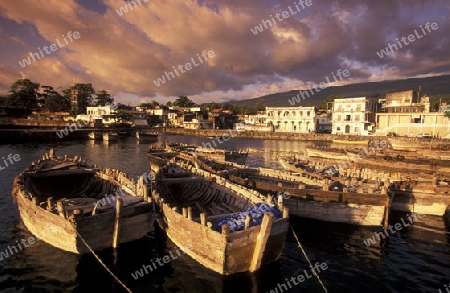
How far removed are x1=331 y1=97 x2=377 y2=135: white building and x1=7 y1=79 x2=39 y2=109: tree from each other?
12999cm

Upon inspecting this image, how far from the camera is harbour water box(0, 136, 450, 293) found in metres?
12.5

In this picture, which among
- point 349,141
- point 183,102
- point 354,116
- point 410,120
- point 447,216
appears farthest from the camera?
point 183,102

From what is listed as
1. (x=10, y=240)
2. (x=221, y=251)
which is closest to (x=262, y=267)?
(x=221, y=251)

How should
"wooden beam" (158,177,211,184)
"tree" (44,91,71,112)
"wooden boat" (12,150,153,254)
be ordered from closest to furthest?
1. "wooden boat" (12,150,153,254)
2. "wooden beam" (158,177,211,184)
3. "tree" (44,91,71,112)

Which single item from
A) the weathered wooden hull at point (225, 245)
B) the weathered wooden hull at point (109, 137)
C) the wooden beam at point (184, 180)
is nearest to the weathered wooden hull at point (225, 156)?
the wooden beam at point (184, 180)

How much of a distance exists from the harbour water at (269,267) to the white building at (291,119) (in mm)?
89610

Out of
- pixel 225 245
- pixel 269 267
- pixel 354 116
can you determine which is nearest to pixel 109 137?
pixel 354 116

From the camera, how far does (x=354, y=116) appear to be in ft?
306

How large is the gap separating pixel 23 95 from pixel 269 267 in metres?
147

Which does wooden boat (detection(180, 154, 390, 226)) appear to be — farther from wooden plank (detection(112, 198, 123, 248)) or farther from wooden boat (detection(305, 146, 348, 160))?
wooden boat (detection(305, 146, 348, 160))

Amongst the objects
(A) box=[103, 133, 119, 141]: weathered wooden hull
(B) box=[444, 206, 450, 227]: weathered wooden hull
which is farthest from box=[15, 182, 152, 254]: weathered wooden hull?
(A) box=[103, 133, 119, 141]: weathered wooden hull

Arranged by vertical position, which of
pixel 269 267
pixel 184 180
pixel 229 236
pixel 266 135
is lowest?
pixel 269 267

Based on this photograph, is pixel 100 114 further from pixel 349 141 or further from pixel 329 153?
pixel 329 153

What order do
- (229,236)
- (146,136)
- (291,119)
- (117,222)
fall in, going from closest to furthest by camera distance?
(229,236), (117,222), (146,136), (291,119)
